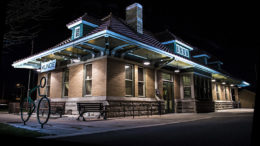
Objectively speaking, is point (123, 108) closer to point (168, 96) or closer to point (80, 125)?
point (80, 125)

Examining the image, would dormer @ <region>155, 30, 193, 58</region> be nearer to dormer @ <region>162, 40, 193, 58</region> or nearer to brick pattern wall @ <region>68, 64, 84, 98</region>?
dormer @ <region>162, 40, 193, 58</region>

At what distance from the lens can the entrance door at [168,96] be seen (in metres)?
16.7

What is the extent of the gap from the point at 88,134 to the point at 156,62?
10803mm

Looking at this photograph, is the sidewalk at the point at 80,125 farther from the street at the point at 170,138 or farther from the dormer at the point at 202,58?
the dormer at the point at 202,58

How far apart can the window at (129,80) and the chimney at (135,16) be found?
2880 millimetres

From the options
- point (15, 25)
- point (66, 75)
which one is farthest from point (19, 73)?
point (15, 25)

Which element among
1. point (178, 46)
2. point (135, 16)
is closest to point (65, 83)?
point (135, 16)

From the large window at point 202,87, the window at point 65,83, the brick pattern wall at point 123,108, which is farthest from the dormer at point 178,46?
the window at point 65,83

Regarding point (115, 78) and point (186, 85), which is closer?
point (115, 78)

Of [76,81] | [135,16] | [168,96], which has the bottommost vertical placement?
[168,96]

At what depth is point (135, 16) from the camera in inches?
570

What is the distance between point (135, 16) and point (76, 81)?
6.56 metres

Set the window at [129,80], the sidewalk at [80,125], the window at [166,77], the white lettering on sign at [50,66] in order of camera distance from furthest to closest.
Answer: the window at [166,77], the window at [129,80], the white lettering on sign at [50,66], the sidewalk at [80,125]

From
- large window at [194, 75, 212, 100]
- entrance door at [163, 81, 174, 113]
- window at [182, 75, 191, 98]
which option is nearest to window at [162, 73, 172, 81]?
entrance door at [163, 81, 174, 113]
